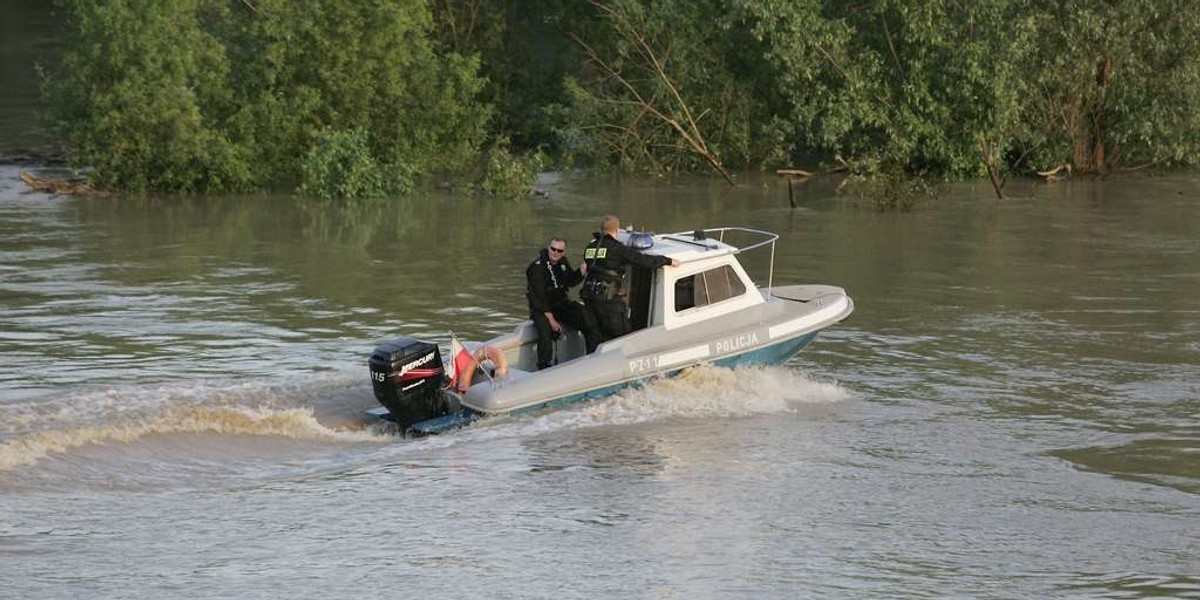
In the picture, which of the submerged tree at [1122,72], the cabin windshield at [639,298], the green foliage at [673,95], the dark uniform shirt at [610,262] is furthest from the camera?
the green foliage at [673,95]

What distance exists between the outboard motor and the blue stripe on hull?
6.0 inches

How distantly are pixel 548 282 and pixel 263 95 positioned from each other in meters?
17.8

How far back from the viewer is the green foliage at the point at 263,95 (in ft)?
101

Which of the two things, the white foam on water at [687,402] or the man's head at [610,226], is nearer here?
the white foam on water at [687,402]

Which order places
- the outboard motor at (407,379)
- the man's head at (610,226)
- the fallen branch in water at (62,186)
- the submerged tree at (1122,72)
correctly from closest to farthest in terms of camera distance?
the outboard motor at (407,379), the man's head at (610,226), the fallen branch in water at (62,186), the submerged tree at (1122,72)

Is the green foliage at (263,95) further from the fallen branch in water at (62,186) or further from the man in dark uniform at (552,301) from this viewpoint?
the man in dark uniform at (552,301)

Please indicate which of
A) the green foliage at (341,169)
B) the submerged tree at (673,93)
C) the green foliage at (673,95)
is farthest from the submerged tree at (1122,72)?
the green foliage at (341,169)

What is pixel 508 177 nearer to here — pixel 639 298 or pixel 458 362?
pixel 639 298

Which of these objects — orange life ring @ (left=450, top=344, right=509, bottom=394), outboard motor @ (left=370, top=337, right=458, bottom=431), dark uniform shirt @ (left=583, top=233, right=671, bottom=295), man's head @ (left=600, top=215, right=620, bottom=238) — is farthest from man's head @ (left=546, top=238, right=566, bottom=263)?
outboard motor @ (left=370, top=337, right=458, bottom=431)

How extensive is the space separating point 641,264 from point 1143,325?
24.6ft

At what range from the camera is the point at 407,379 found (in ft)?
47.4

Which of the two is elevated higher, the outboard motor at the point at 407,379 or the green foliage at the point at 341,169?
the green foliage at the point at 341,169

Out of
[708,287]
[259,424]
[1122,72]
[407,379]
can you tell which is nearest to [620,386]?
[708,287]

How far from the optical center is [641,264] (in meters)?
15.5
